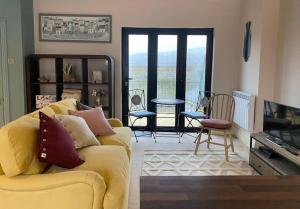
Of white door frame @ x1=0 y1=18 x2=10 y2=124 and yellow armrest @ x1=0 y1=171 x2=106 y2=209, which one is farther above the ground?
white door frame @ x1=0 y1=18 x2=10 y2=124

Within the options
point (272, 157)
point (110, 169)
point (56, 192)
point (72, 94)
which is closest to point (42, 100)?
point (72, 94)

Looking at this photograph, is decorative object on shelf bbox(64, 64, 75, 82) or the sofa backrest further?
decorative object on shelf bbox(64, 64, 75, 82)

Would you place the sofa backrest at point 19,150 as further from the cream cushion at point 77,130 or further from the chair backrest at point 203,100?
the chair backrest at point 203,100

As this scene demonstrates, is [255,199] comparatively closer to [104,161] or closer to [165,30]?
[104,161]

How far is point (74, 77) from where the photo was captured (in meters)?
5.26

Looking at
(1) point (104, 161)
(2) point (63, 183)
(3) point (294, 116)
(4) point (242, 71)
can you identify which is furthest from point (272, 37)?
(2) point (63, 183)

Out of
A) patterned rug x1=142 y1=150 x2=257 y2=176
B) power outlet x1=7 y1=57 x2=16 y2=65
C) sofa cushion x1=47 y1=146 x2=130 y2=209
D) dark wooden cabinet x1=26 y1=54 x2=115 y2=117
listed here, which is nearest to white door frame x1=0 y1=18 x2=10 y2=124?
power outlet x1=7 y1=57 x2=16 y2=65

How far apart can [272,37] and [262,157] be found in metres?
1.90

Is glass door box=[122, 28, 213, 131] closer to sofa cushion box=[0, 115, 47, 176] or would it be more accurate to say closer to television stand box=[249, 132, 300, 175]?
television stand box=[249, 132, 300, 175]

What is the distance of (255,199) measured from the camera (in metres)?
1.45

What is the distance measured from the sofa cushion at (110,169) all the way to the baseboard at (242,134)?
2799 mm

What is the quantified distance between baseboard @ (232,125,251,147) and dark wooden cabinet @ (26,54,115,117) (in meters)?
2.30

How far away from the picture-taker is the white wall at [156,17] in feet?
17.4

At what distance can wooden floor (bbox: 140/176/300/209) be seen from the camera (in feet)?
4.54
